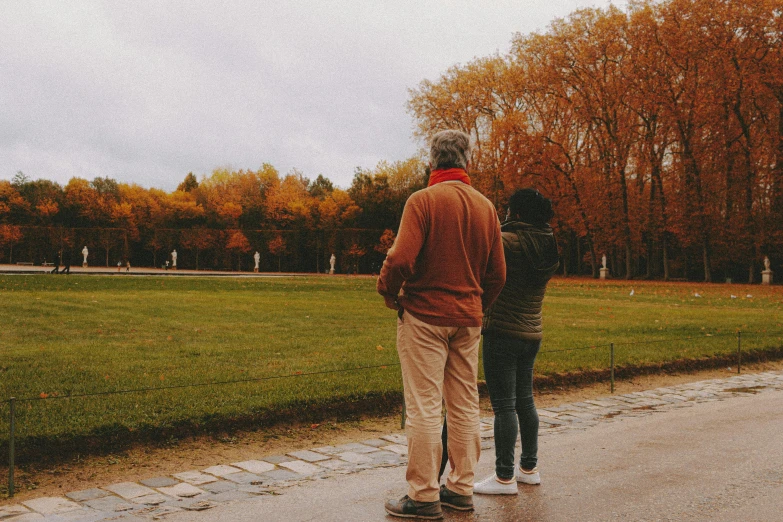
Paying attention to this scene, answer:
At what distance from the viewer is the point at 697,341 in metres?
13.3

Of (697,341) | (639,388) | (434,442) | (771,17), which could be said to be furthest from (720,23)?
(434,442)

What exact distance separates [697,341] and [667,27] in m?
33.7

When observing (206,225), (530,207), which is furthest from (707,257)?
(206,225)

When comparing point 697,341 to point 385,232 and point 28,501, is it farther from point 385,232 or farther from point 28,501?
point 385,232

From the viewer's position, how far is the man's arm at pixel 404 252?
400 centimetres

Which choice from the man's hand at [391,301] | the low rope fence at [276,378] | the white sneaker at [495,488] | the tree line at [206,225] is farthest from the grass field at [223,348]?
the tree line at [206,225]

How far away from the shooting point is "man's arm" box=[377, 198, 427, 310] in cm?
400

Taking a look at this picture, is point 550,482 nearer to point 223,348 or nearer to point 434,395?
point 434,395

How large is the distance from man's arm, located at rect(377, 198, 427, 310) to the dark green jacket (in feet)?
2.93

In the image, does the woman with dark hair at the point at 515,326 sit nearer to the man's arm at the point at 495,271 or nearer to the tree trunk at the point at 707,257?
the man's arm at the point at 495,271

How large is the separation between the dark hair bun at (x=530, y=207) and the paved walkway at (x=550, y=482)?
1.87 meters

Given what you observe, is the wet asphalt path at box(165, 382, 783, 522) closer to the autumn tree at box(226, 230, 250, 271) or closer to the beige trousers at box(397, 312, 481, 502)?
the beige trousers at box(397, 312, 481, 502)

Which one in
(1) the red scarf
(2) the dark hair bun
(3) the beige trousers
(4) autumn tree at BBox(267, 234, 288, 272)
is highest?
(4) autumn tree at BBox(267, 234, 288, 272)

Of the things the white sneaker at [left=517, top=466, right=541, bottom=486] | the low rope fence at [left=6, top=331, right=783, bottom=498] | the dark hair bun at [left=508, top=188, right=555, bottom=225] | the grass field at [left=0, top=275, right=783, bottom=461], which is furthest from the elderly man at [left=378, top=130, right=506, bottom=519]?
the grass field at [left=0, top=275, right=783, bottom=461]
